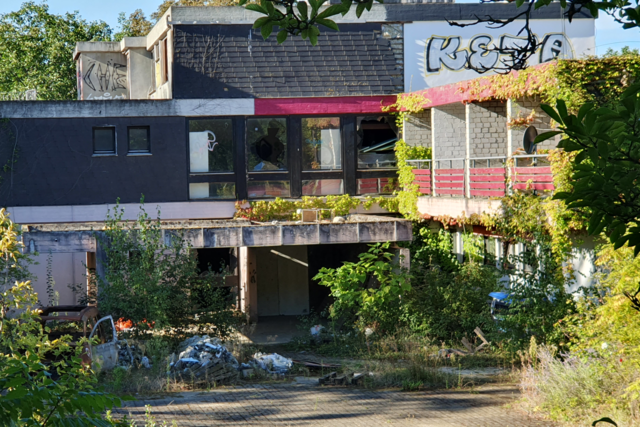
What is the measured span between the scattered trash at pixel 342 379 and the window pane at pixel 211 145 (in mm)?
9760

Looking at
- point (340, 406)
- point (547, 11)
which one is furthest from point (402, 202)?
point (340, 406)

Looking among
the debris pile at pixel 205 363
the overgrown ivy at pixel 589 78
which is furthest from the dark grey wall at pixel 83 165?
the overgrown ivy at pixel 589 78

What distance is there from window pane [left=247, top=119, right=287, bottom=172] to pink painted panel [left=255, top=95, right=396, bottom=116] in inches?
15.4

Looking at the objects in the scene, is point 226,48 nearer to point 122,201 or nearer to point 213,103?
point 213,103

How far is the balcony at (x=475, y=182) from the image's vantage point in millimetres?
15789

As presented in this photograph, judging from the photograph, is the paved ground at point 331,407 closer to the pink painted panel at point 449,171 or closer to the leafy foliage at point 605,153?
the pink painted panel at point 449,171

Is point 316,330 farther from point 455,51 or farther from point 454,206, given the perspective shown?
point 455,51

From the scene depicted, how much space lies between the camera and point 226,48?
21938 mm

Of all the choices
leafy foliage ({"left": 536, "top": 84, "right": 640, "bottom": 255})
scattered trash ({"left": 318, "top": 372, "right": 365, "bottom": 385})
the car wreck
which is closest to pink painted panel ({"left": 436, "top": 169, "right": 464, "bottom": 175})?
scattered trash ({"left": 318, "top": 372, "right": 365, "bottom": 385})

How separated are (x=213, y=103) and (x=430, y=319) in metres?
9.61

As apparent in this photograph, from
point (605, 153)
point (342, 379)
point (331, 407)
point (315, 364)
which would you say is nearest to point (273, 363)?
point (315, 364)

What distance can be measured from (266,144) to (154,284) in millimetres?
7648

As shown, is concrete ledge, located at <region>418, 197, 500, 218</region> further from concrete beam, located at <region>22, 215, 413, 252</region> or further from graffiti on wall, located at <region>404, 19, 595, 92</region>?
graffiti on wall, located at <region>404, 19, 595, 92</region>

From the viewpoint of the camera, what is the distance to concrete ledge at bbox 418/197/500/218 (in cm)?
1725
